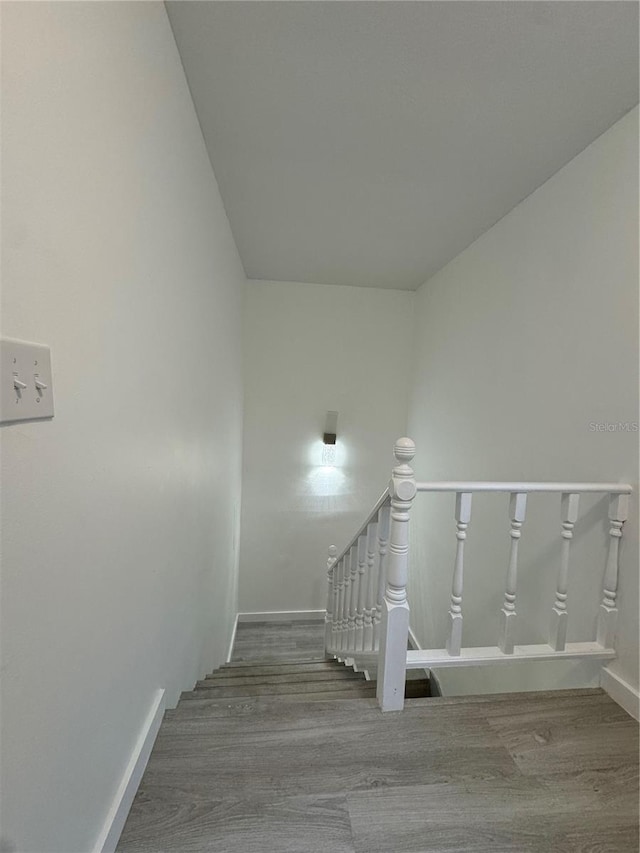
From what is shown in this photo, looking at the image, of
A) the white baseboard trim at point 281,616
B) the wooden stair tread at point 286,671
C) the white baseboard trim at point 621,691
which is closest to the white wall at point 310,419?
the white baseboard trim at point 281,616

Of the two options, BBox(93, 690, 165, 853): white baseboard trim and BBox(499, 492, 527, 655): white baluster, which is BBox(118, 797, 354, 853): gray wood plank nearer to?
BBox(93, 690, 165, 853): white baseboard trim

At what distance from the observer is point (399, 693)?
125cm

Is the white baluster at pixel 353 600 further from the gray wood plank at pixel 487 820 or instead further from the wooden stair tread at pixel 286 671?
the gray wood plank at pixel 487 820

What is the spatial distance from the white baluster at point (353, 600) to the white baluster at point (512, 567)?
0.89 metres

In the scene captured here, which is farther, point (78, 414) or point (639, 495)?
point (639, 495)

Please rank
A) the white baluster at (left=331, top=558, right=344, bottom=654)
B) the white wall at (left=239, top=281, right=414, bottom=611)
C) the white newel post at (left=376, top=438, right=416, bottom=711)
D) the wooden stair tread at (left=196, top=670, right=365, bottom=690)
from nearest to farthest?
the white newel post at (left=376, top=438, right=416, bottom=711) < the wooden stair tread at (left=196, top=670, right=365, bottom=690) < the white baluster at (left=331, top=558, right=344, bottom=654) < the white wall at (left=239, top=281, right=414, bottom=611)

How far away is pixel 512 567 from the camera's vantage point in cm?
142

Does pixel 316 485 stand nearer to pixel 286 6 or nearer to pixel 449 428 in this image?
pixel 449 428

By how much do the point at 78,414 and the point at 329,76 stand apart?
56.0 inches

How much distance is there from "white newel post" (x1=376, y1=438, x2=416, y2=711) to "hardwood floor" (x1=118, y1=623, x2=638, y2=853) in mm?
80

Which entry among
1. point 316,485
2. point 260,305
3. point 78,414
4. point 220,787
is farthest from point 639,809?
point 260,305

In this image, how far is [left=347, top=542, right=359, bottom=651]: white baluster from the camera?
219cm

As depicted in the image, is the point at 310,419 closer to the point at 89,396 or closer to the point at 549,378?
the point at 549,378

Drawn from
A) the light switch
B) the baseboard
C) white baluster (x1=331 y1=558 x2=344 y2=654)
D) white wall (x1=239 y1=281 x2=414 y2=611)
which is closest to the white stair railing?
the light switch
